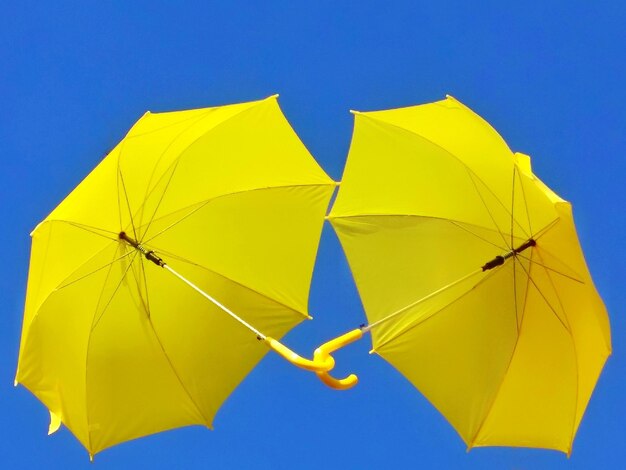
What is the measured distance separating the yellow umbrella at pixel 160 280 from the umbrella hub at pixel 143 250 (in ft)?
0.05

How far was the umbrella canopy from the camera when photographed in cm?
1159

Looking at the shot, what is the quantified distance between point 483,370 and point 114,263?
5.29 meters

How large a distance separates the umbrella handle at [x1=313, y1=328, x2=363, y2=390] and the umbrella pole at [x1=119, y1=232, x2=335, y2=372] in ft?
0.12

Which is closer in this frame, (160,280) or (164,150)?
(160,280)

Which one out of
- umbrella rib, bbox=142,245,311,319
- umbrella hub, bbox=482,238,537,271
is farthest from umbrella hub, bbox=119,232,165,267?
umbrella hub, bbox=482,238,537,271

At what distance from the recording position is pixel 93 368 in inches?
452

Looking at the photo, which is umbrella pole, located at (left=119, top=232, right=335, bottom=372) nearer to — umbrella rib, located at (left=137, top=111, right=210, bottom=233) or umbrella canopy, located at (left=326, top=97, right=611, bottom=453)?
umbrella rib, located at (left=137, top=111, right=210, bottom=233)

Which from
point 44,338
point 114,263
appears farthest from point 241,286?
point 44,338

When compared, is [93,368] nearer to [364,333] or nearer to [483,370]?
[364,333]

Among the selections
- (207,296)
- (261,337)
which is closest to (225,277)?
(207,296)

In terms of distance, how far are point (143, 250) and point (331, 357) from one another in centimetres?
300

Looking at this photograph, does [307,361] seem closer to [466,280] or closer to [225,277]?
[225,277]

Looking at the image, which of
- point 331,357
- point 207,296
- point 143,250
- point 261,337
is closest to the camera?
point 331,357

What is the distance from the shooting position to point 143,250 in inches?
457
